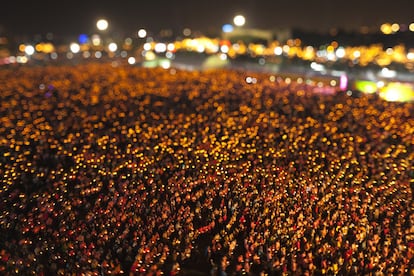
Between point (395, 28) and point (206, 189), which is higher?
point (395, 28)

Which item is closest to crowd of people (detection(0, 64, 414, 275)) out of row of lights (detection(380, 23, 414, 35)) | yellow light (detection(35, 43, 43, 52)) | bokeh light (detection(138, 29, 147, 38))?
bokeh light (detection(138, 29, 147, 38))

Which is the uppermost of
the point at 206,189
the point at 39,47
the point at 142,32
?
the point at 39,47

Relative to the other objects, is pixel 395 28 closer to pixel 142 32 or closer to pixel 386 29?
pixel 386 29

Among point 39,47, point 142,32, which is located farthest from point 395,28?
point 39,47

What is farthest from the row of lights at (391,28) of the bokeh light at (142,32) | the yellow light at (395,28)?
the bokeh light at (142,32)

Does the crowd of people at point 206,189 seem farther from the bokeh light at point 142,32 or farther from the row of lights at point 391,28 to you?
the row of lights at point 391,28

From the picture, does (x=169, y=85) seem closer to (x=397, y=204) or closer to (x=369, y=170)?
(x=369, y=170)

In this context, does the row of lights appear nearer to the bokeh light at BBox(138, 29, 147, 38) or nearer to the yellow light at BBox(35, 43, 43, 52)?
the bokeh light at BBox(138, 29, 147, 38)

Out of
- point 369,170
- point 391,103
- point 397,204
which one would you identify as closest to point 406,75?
point 391,103

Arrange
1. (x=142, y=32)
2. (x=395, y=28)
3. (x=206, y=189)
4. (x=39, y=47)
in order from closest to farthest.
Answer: (x=206, y=189) → (x=142, y=32) → (x=395, y=28) → (x=39, y=47)
